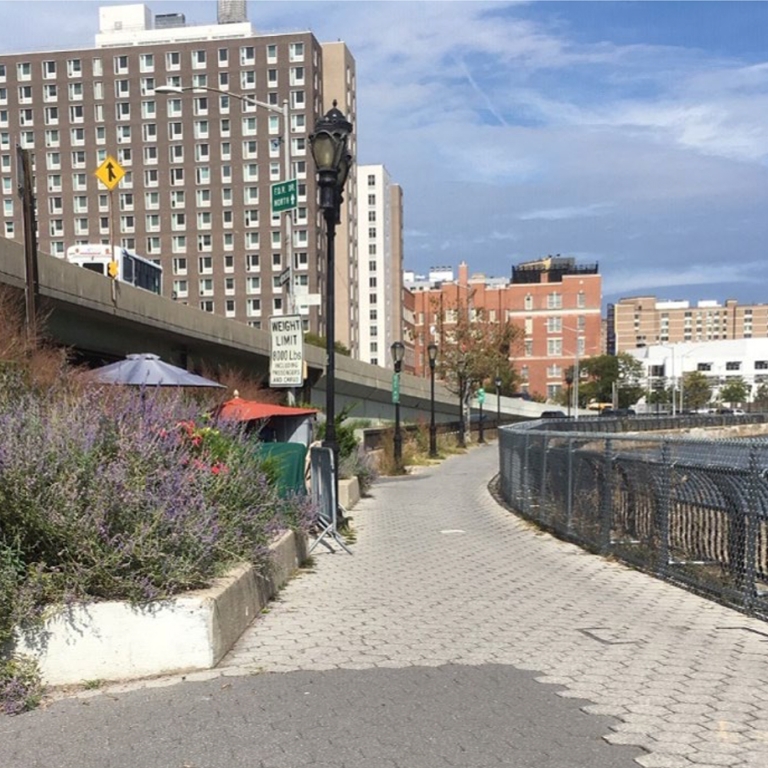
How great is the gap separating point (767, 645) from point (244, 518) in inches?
156

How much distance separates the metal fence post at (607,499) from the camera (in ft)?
32.4

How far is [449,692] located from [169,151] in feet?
359

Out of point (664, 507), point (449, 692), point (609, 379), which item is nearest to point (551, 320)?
point (609, 379)

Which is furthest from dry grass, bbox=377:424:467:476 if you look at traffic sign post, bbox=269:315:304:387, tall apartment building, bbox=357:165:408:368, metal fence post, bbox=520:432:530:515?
tall apartment building, bbox=357:165:408:368

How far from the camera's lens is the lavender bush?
5117mm

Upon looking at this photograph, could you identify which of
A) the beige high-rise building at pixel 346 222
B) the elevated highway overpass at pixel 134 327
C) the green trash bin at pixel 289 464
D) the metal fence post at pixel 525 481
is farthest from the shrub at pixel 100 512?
the beige high-rise building at pixel 346 222

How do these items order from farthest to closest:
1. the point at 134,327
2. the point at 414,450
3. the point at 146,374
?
the point at 414,450, the point at 134,327, the point at 146,374

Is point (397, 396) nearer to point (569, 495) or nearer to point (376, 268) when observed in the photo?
point (569, 495)

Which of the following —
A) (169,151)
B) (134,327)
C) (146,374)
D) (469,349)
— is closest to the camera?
(146,374)

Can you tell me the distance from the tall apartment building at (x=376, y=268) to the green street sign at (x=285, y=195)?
107648 mm

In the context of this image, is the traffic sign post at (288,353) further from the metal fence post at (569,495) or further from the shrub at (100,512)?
the shrub at (100,512)

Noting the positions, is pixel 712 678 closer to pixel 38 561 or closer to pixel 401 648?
pixel 401 648

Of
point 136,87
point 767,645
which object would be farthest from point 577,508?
point 136,87

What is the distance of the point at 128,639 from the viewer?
204 inches
